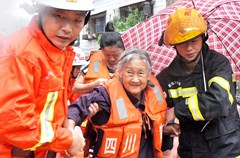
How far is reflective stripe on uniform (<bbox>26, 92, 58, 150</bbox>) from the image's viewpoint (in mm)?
1342

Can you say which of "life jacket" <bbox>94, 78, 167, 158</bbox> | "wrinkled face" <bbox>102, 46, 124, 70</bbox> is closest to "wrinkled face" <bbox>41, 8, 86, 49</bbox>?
"life jacket" <bbox>94, 78, 167, 158</bbox>

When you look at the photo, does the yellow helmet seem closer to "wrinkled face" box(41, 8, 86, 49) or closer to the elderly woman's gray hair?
the elderly woman's gray hair

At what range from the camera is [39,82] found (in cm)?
136

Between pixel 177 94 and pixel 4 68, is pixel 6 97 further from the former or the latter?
pixel 177 94

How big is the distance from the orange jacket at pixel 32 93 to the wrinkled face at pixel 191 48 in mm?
1039

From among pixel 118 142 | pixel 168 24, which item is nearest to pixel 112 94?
pixel 118 142

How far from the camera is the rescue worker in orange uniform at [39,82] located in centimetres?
121

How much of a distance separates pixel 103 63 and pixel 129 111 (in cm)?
145

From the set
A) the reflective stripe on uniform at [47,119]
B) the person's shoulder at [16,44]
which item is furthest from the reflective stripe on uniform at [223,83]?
the person's shoulder at [16,44]

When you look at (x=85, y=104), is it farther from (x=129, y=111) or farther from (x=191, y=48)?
(x=191, y=48)

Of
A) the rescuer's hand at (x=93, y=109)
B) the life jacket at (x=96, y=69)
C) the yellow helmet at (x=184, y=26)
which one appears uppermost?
the yellow helmet at (x=184, y=26)

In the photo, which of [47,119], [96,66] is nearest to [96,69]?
[96,66]

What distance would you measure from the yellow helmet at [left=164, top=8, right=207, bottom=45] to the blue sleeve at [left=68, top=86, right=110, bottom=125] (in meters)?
0.64

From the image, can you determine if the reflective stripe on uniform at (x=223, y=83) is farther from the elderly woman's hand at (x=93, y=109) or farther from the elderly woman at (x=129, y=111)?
the elderly woman's hand at (x=93, y=109)
